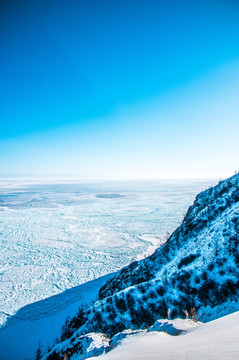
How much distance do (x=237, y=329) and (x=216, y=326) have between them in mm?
724

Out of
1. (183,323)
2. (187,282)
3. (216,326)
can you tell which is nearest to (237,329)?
(216,326)

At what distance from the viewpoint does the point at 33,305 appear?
16.8 metres

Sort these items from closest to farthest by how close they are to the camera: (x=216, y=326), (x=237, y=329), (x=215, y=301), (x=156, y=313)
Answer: (x=237, y=329) < (x=216, y=326) < (x=215, y=301) < (x=156, y=313)

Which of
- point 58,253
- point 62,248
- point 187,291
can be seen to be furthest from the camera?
point 62,248

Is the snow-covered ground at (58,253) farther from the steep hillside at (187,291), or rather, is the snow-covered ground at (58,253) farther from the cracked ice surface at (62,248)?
the steep hillside at (187,291)

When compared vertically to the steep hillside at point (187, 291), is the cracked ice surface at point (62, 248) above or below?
below

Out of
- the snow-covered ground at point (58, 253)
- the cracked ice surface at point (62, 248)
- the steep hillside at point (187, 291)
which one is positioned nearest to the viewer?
the steep hillside at point (187, 291)

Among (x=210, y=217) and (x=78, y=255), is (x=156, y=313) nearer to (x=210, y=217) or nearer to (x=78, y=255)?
(x=210, y=217)

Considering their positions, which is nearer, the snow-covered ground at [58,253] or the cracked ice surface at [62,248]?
the snow-covered ground at [58,253]

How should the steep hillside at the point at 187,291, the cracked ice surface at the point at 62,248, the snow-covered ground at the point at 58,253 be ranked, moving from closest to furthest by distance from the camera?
1. the steep hillside at the point at 187,291
2. the snow-covered ground at the point at 58,253
3. the cracked ice surface at the point at 62,248

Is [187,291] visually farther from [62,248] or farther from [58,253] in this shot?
[62,248]

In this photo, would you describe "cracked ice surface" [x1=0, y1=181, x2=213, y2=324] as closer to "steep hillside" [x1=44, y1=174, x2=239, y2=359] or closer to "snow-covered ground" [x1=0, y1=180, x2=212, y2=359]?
"snow-covered ground" [x1=0, y1=180, x2=212, y2=359]

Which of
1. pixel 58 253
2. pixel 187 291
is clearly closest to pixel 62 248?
pixel 58 253

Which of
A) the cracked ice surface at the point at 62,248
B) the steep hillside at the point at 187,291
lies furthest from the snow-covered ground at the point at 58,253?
the steep hillside at the point at 187,291
